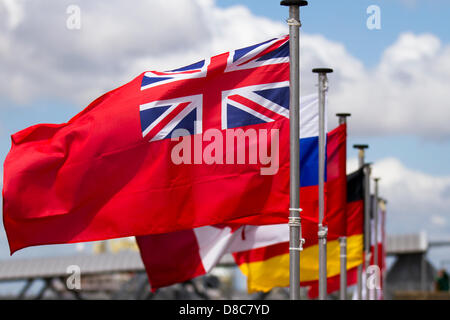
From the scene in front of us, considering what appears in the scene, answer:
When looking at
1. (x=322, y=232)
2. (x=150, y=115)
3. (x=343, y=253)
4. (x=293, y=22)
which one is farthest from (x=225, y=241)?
(x=293, y=22)

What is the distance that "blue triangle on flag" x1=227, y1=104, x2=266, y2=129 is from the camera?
55.0 ft

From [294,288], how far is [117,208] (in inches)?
146

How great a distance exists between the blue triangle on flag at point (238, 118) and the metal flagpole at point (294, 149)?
56.6 inches

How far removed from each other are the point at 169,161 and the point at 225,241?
317 inches

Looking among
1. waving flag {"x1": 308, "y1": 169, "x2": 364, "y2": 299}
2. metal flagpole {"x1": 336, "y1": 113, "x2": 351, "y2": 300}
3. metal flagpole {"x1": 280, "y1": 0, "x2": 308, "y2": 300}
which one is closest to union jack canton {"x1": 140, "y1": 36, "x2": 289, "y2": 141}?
metal flagpole {"x1": 280, "y1": 0, "x2": 308, "y2": 300}

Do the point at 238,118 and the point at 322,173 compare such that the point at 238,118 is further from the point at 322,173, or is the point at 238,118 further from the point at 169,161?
the point at 322,173

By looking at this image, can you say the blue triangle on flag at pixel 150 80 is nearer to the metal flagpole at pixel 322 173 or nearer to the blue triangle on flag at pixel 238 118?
the blue triangle on flag at pixel 238 118

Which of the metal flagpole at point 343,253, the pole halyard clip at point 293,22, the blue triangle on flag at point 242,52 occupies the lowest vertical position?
the metal flagpole at point 343,253

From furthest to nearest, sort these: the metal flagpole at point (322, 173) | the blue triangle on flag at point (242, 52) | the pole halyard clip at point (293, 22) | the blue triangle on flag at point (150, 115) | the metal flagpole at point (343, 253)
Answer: the metal flagpole at point (343, 253)
the metal flagpole at point (322, 173)
the blue triangle on flag at point (150, 115)
the blue triangle on flag at point (242, 52)
the pole halyard clip at point (293, 22)

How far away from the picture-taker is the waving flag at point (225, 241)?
21141 mm

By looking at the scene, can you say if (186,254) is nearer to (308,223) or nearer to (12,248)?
(308,223)

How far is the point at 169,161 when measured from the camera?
16.9 meters

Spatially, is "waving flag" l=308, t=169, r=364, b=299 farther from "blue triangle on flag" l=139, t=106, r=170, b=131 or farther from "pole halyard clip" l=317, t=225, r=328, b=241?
"blue triangle on flag" l=139, t=106, r=170, b=131

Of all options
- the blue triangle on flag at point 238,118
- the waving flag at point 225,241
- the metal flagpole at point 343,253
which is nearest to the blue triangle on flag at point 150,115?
the blue triangle on flag at point 238,118
